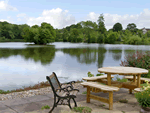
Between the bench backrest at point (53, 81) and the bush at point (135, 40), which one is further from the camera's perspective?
the bush at point (135, 40)

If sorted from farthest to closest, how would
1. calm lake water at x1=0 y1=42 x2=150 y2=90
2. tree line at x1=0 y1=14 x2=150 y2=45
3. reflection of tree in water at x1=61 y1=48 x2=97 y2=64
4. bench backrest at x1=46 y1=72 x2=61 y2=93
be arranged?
tree line at x1=0 y1=14 x2=150 y2=45
reflection of tree in water at x1=61 y1=48 x2=97 y2=64
calm lake water at x1=0 y1=42 x2=150 y2=90
bench backrest at x1=46 y1=72 x2=61 y2=93

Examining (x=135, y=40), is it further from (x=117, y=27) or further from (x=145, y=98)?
(x=145, y=98)

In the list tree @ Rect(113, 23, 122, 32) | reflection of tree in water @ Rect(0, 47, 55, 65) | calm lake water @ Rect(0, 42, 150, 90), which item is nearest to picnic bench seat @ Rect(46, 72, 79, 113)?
calm lake water @ Rect(0, 42, 150, 90)

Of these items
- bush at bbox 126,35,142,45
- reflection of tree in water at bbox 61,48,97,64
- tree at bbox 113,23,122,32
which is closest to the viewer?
reflection of tree in water at bbox 61,48,97,64

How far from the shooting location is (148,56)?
9.31 m

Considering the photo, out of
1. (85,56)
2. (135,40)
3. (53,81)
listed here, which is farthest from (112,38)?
(53,81)

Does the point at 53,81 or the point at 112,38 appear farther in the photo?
the point at 112,38

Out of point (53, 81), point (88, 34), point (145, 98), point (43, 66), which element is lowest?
point (43, 66)

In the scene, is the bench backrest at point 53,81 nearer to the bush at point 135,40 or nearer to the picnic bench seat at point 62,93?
the picnic bench seat at point 62,93

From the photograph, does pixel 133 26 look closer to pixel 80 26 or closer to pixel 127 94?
pixel 80 26

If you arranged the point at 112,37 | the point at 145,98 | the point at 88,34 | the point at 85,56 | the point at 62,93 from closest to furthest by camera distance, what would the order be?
the point at 145,98 < the point at 62,93 < the point at 85,56 < the point at 112,37 < the point at 88,34

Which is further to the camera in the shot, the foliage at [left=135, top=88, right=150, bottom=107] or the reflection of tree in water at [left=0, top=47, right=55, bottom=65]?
the reflection of tree in water at [left=0, top=47, right=55, bottom=65]

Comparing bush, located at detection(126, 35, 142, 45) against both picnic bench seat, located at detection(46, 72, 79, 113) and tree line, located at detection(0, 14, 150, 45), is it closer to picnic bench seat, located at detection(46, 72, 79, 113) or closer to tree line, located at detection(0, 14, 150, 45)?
tree line, located at detection(0, 14, 150, 45)

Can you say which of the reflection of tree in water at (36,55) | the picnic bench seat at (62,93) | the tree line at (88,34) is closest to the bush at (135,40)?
the tree line at (88,34)
